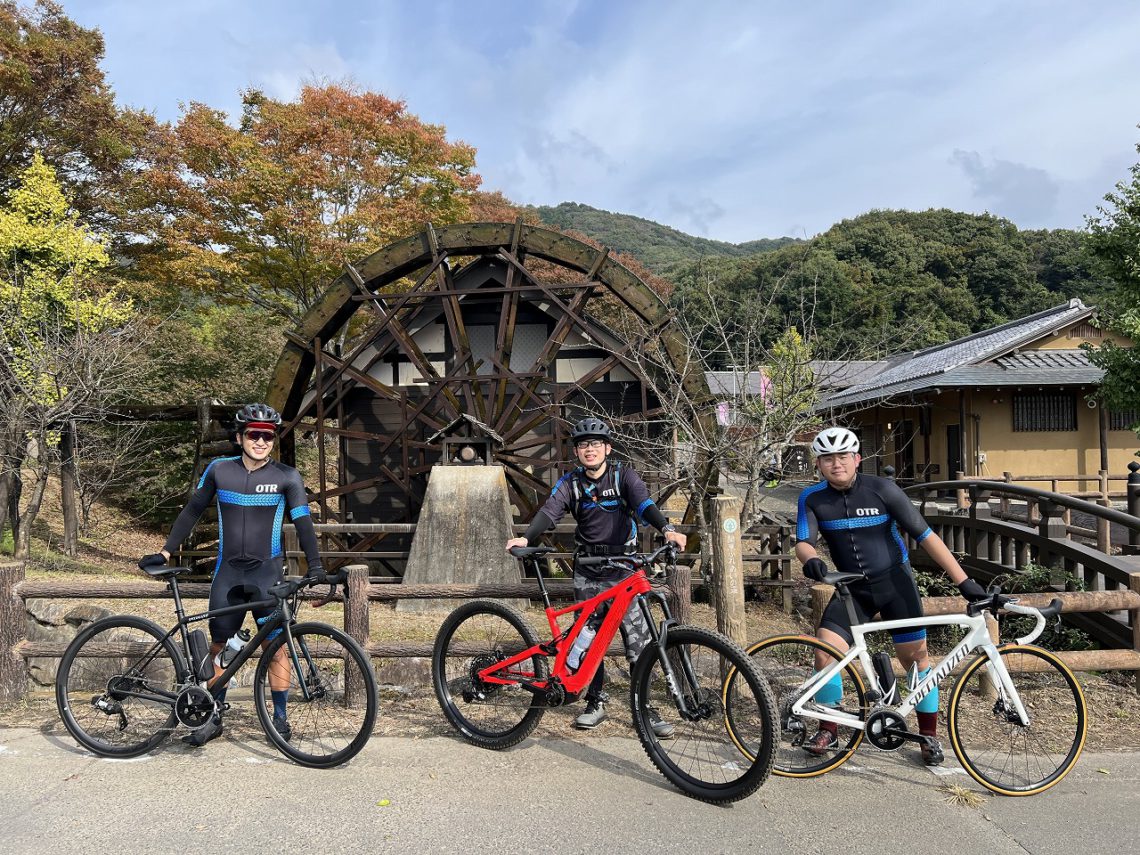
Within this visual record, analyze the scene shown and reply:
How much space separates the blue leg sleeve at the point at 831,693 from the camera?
3.43 metres

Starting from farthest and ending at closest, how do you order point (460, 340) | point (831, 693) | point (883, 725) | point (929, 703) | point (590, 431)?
point (460, 340), point (590, 431), point (929, 703), point (831, 693), point (883, 725)

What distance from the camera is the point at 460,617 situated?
4.02m

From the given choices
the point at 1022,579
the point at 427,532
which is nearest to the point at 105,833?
the point at 427,532

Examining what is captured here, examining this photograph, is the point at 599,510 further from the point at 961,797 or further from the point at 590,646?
the point at 961,797

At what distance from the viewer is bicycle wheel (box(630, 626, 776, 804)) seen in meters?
3.14

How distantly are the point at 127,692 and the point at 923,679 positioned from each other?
12.6 ft

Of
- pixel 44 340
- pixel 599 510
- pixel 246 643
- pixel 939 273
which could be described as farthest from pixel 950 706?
pixel 939 273

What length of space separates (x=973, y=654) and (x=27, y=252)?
13.6 meters

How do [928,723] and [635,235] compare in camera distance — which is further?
[635,235]

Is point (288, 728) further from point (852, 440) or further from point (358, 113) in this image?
point (358, 113)

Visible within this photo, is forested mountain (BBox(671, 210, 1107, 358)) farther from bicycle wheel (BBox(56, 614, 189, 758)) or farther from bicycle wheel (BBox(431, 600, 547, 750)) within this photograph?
bicycle wheel (BBox(56, 614, 189, 758))

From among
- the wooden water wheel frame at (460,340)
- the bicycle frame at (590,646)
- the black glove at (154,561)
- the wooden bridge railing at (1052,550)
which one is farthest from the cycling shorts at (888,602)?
the wooden water wheel frame at (460,340)

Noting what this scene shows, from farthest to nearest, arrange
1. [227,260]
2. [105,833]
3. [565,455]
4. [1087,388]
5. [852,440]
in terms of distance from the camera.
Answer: [1087,388] → [227,260] → [565,455] → [852,440] → [105,833]

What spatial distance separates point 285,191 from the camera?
15.0 meters
